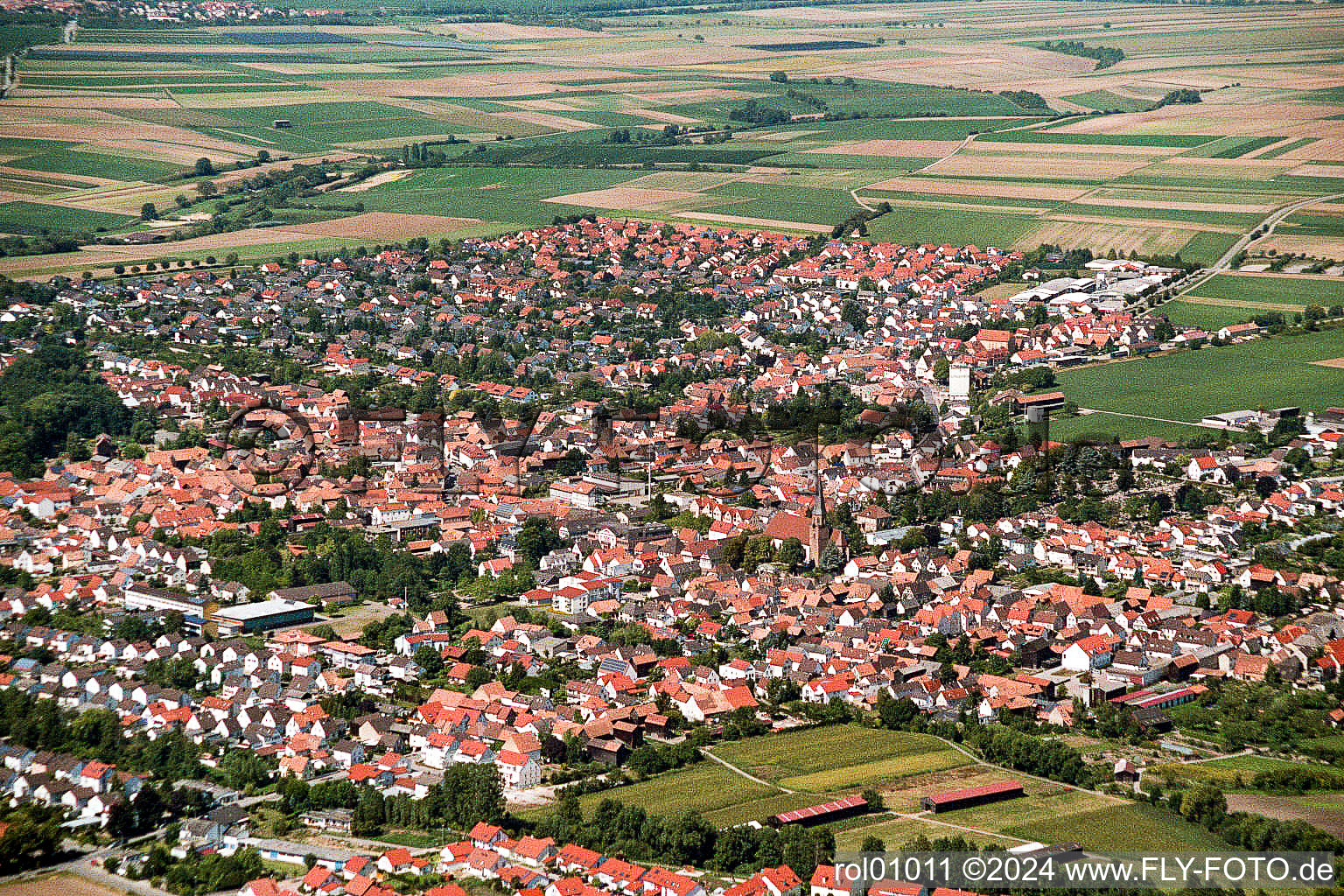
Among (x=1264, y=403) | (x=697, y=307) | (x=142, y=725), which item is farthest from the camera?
(x=697, y=307)

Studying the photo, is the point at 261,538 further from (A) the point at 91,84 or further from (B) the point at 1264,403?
(A) the point at 91,84

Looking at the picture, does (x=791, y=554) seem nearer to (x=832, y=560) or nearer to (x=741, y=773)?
(x=832, y=560)

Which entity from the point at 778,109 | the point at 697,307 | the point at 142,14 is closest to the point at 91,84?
the point at 142,14

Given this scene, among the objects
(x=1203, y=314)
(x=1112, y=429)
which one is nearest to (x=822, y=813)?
(x=1112, y=429)

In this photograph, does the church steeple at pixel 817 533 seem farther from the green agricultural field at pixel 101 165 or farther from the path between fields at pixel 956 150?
the green agricultural field at pixel 101 165

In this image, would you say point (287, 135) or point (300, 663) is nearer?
point (300, 663)

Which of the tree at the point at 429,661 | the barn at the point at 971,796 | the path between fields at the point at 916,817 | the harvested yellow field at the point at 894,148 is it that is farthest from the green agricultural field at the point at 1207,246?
the path between fields at the point at 916,817

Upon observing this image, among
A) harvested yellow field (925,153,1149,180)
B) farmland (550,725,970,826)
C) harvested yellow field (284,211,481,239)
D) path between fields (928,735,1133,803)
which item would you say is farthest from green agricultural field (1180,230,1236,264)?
farmland (550,725,970,826)
